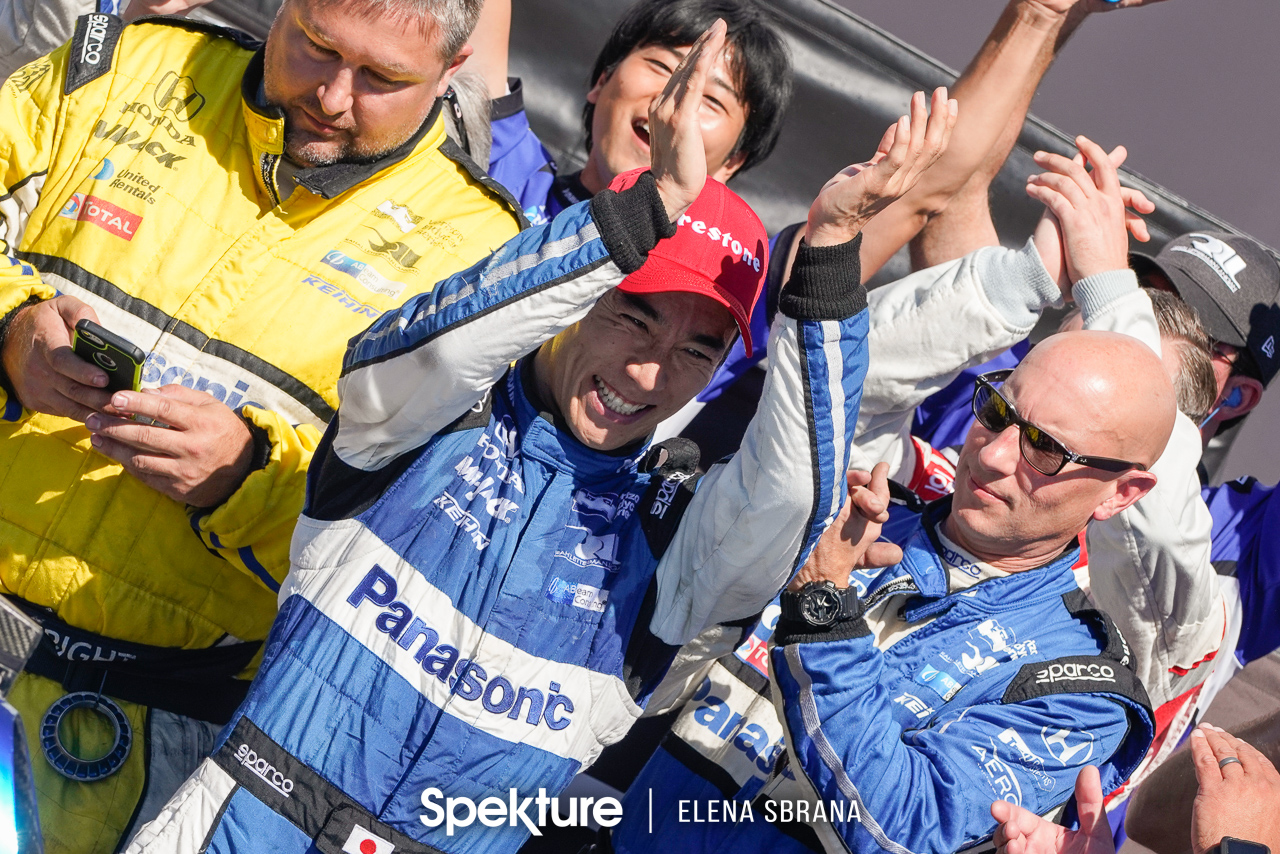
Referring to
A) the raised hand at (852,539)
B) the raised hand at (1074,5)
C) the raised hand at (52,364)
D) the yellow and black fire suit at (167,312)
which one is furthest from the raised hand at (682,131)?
the raised hand at (1074,5)

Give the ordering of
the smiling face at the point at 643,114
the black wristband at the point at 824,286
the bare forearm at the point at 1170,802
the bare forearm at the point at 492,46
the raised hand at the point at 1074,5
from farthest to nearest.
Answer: the bare forearm at the point at 492,46 → the smiling face at the point at 643,114 → the raised hand at the point at 1074,5 → the bare forearm at the point at 1170,802 → the black wristband at the point at 824,286

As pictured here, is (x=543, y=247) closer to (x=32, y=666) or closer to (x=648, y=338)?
(x=648, y=338)

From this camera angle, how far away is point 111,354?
161 cm

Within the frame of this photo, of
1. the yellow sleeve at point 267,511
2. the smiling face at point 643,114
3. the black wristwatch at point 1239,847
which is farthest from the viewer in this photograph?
the smiling face at point 643,114

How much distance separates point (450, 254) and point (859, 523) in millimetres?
810

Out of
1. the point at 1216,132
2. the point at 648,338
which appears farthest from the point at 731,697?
the point at 1216,132

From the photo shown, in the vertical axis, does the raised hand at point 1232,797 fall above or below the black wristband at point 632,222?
below

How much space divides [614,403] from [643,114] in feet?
4.12

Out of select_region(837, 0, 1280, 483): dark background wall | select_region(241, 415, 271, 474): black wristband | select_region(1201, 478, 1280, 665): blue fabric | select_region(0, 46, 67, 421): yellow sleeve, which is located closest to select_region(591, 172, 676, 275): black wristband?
select_region(241, 415, 271, 474): black wristband

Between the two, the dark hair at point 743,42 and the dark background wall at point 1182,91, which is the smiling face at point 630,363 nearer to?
Answer: the dark hair at point 743,42

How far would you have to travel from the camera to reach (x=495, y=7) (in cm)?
295

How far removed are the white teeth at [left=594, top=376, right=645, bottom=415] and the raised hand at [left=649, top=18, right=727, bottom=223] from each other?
28 cm

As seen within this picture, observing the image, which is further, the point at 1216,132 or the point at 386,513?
the point at 1216,132

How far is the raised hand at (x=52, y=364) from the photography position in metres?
1.64
